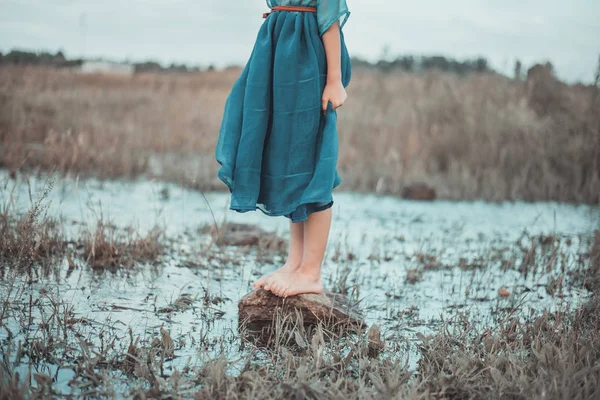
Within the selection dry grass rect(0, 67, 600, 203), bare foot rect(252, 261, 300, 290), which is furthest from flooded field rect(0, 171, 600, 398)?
dry grass rect(0, 67, 600, 203)

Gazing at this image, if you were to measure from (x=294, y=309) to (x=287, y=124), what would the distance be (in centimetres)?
91

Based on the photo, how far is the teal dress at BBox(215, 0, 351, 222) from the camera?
269 centimetres

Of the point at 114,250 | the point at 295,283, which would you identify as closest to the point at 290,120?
the point at 295,283

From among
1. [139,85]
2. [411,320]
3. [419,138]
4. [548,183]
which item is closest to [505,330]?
[411,320]

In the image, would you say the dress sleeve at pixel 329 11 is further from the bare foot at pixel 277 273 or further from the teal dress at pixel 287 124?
the bare foot at pixel 277 273

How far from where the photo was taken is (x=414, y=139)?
8.55 meters

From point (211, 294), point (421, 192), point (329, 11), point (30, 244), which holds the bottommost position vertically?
point (211, 294)

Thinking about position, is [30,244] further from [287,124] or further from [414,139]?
[414,139]

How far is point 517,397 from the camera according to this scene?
1994mm

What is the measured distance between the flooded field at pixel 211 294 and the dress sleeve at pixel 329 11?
1.33m

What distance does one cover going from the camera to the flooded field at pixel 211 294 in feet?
6.88

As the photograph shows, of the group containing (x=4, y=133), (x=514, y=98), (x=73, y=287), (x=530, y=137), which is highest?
(x=514, y=98)

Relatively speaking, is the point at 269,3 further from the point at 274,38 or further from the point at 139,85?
the point at 139,85

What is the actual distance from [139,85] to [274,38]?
15821 millimetres
